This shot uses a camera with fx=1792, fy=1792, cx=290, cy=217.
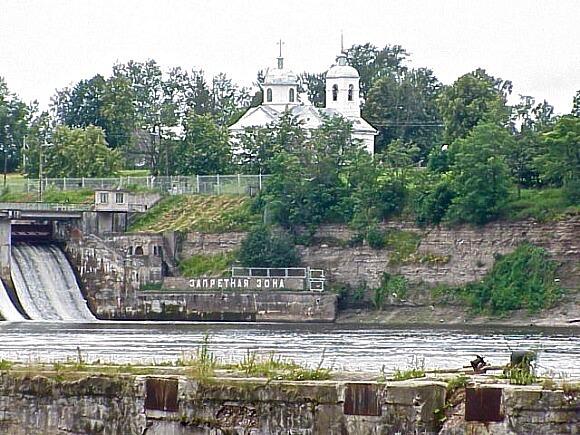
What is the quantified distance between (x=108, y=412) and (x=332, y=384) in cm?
274

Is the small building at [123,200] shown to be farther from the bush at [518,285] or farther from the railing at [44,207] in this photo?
the bush at [518,285]

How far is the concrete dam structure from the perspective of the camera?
381ft

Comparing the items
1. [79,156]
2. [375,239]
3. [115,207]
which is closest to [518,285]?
[375,239]

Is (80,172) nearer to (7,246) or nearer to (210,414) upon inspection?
(7,246)

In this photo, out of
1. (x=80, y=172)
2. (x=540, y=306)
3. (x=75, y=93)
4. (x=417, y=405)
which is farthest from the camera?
(x=75, y=93)

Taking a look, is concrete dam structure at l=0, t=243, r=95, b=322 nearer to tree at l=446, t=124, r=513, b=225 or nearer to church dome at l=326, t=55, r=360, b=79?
tree at l=446, t=124, r=513, b=225

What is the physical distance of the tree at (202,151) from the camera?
154m

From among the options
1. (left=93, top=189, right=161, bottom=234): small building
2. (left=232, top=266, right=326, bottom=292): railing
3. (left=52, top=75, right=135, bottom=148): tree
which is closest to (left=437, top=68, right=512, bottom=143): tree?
(left=93, top=189, right=161, bottom=234): small building

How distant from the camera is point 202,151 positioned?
154750 millimetres

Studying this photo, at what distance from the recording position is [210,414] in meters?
20.3

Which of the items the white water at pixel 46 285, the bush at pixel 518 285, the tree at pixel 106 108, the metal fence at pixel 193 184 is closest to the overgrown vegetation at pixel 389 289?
the bush at pixel 518 285

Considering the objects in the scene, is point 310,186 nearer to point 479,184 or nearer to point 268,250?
point 268,250

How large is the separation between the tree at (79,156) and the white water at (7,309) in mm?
45641

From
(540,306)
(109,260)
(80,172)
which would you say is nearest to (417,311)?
(540,306)
